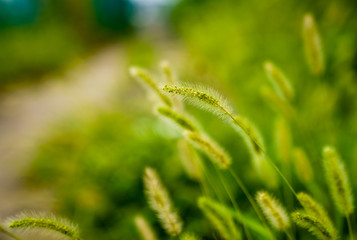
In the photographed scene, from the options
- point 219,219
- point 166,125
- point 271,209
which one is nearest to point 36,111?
point 166,125

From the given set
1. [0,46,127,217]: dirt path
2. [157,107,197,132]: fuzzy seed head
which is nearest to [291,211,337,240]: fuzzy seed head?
[157,107,197,132]: fuzzy seed head

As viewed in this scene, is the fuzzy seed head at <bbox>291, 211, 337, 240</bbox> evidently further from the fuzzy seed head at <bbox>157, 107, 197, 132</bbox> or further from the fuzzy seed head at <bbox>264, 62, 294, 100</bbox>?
the fuzzy seed head at <bbox>264, 62, 294, 100</bbox>

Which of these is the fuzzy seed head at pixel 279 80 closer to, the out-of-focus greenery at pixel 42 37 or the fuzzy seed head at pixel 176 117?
the fuzzy seed head at pixel 176 117

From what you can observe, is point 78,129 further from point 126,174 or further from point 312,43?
point 312,43

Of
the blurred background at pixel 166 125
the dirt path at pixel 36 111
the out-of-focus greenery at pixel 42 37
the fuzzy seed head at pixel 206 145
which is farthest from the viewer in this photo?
the out-of-focus greenery at pixel 42 37

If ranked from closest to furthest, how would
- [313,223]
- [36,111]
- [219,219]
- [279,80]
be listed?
[313,223] < [219,219] < [279,80] < [36,111]

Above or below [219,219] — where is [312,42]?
above

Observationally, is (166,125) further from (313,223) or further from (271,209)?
(313,223)

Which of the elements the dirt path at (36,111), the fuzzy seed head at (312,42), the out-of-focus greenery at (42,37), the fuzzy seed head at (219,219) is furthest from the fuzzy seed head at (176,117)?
the out-of-focus greenery at (42,37)

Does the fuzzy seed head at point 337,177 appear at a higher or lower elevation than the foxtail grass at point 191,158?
lower
